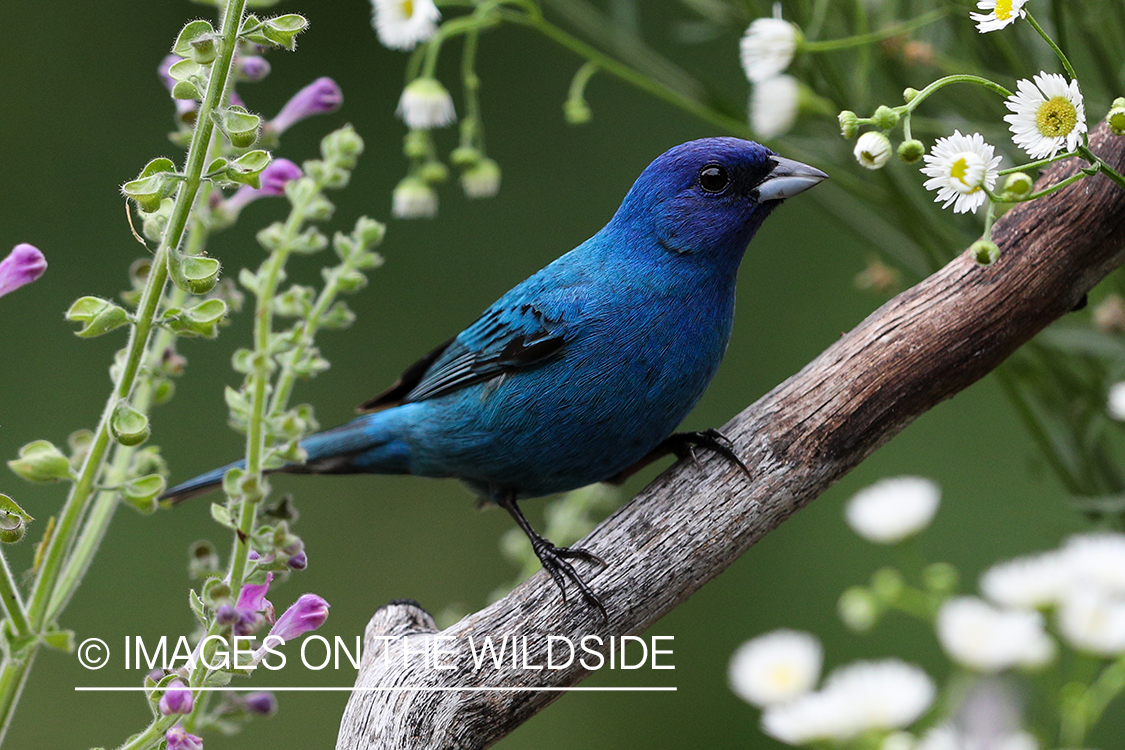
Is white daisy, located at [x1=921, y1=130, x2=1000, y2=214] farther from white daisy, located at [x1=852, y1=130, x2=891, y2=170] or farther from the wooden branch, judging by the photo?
the wooden branch

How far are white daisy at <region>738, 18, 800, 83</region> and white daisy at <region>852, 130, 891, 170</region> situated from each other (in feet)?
1.54

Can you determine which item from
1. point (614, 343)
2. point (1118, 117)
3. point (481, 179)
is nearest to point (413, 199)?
point (481, 179)

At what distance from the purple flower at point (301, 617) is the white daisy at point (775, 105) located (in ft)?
3.24

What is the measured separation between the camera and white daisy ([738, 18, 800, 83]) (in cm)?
156

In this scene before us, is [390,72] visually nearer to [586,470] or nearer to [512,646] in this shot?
[586,470]

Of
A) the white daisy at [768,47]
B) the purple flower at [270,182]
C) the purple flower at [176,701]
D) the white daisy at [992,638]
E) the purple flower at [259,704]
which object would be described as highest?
the white daisy at [768,47]

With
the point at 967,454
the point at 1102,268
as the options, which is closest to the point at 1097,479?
the point at 1102,268

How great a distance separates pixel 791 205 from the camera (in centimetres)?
453

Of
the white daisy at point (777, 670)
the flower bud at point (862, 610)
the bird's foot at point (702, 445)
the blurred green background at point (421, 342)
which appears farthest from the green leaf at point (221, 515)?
the blurred green background at point (421, 342)

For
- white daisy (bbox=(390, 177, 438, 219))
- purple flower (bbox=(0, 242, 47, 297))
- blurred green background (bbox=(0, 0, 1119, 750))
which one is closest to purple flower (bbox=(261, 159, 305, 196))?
white daisy (bbox=(390, 177, 438, 219))

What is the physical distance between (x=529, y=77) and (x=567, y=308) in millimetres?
2656

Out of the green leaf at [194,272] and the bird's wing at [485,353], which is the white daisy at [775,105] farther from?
the green leaf at [194,272]

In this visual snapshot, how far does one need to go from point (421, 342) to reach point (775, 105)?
273 cm

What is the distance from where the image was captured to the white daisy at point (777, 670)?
1.16 metres
